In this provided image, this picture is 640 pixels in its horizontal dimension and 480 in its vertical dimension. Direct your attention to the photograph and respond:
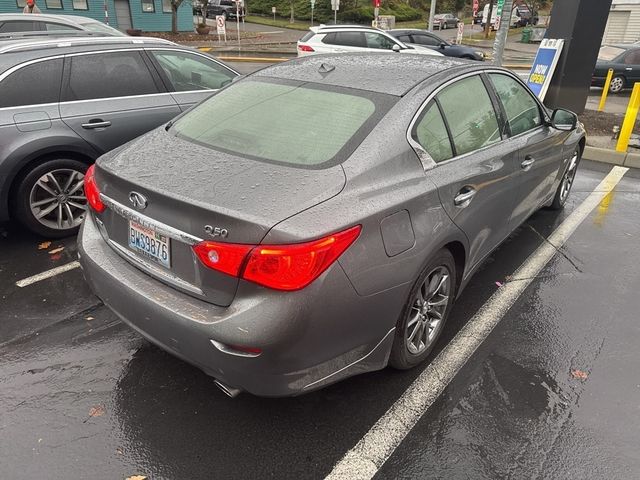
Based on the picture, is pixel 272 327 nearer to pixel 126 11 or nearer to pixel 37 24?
pixel 37 24

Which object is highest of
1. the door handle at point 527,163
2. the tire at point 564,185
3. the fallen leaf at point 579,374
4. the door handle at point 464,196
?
the door handle at point 464,196

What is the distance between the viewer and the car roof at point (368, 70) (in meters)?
2.90

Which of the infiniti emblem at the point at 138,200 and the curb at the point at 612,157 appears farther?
the curb at the point at 612,157

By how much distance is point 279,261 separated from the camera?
6.64 feet

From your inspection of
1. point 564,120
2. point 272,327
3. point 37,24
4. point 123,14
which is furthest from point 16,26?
point 123,14

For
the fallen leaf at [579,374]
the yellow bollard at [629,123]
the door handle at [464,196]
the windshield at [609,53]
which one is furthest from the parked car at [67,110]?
the windshield at [609,53]

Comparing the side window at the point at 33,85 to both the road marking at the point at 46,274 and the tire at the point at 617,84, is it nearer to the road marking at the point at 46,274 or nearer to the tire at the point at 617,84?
the road marking at the point at 46,274

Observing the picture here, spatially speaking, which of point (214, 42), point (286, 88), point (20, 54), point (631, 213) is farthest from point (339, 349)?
point (214, 42)

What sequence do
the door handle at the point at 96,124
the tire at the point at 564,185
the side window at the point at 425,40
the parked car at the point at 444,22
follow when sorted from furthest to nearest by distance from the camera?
1. the parked car at the point at 444,22
2. the side window at the point at 425,40
3. the tire at the point at 564,185
4. the door handle at the point at 96,124

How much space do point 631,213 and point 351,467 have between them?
189 inches

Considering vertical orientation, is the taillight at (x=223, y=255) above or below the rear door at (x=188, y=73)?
below

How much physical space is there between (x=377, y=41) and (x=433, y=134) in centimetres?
1389

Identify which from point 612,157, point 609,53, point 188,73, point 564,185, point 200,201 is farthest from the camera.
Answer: point 609,53

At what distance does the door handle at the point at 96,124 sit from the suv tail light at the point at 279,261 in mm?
2957
